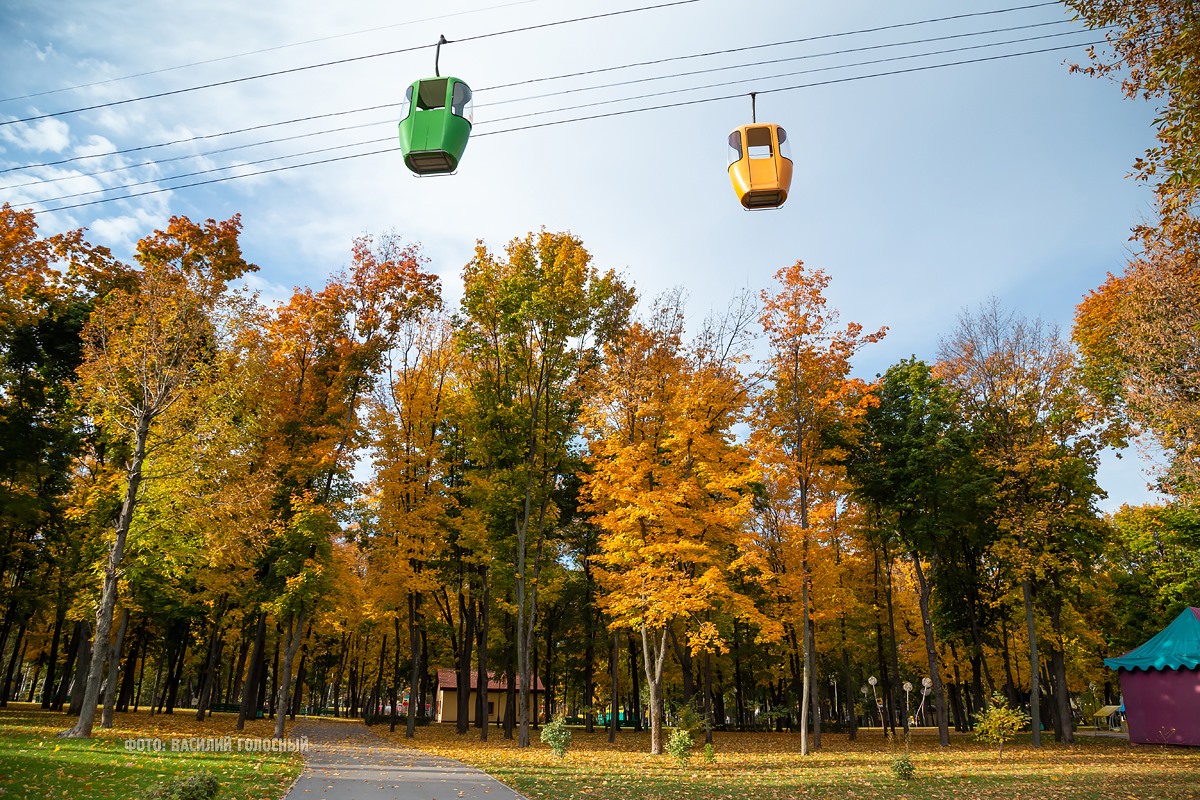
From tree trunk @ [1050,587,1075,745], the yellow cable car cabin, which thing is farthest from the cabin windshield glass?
tree trunk @ [1050,587,1075,745]

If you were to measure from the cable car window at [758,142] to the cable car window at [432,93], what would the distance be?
12.3 feet

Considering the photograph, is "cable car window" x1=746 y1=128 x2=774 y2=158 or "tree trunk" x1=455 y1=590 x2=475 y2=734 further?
"tree trunk" x1=455 y1=590 x2=475 y2=734

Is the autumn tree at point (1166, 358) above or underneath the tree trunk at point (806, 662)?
above

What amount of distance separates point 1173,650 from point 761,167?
24.8 meters

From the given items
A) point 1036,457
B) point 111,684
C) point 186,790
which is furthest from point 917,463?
point 111,684

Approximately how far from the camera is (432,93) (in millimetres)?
8148

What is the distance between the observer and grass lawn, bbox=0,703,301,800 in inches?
374

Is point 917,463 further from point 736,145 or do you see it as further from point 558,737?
point 736,145

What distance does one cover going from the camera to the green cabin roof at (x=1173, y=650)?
2155cm

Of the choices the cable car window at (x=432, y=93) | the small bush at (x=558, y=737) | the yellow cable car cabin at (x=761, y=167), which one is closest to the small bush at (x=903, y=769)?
the small bush at (x=558, y=737)

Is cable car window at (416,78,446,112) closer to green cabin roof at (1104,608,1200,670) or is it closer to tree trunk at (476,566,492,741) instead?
tree trunk at (476,566,492,741)

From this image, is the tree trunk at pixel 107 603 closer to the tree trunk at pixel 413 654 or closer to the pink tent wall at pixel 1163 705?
the tree trunk at pixel 413 654

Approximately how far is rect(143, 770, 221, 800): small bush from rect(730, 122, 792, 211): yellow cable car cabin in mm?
9411

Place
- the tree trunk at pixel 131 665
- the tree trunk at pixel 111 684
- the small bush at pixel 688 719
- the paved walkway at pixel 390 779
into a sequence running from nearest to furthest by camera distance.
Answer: the paved walkway at pixel 390 779
the small bush at pixel 688 719
the tree trunk at pixel 111 684
the tree trunk at pixel 131 665
